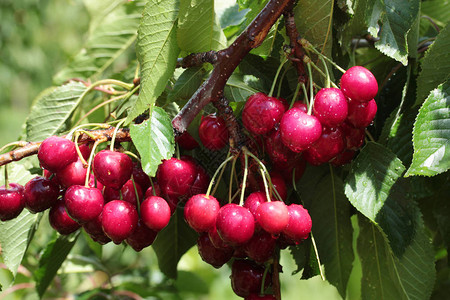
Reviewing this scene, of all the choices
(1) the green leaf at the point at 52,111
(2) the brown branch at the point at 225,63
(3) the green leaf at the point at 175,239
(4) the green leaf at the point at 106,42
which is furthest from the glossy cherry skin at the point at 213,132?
(4) the green leaf at the point at 106,42

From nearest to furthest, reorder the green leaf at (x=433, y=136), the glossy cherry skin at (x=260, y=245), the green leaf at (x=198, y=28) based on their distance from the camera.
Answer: the green leaf at (x=433, y=136)
the glossy cherry skin at (x=260, y=245)
the green leaf at (x=198, y=28)

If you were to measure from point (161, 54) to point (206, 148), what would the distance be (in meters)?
0.19

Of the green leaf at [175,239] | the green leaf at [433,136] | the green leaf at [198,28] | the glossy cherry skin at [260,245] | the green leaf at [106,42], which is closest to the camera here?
the green leaf at [433,136]

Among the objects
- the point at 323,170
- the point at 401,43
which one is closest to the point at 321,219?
the point at 323,170

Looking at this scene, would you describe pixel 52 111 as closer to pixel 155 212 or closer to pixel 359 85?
pixel 155 212

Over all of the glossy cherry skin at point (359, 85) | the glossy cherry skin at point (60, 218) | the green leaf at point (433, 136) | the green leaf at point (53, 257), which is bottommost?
the green leaf at point (53, 257)

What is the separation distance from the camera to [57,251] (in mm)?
1139

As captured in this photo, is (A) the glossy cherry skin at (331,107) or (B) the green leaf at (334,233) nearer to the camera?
(A) the glossy cherry skin at (331,107)

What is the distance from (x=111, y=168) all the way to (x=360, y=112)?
1.27 ft

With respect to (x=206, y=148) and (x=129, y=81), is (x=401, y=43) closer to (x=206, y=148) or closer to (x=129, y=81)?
(x=206, y=148)

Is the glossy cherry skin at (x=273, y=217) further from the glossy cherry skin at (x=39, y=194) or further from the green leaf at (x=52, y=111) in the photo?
the green leaf at (x=52, y=111)

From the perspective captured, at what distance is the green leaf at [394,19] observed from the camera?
2.69ft

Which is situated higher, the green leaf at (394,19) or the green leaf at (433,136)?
the green leaf at (394,19)

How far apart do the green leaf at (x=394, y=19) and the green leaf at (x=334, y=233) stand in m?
0.28
